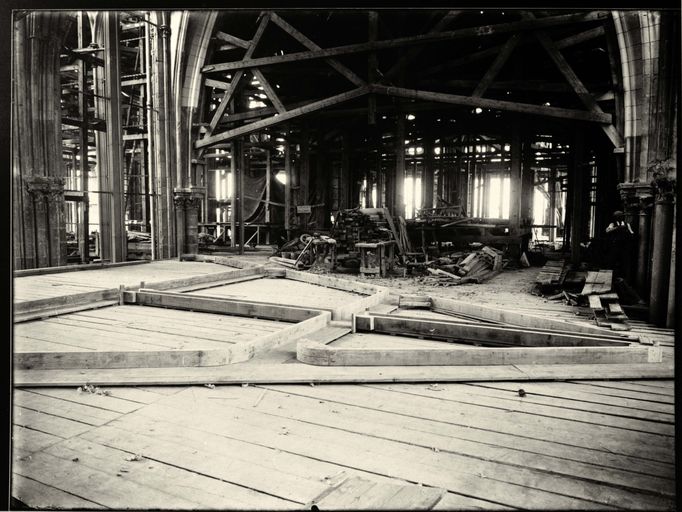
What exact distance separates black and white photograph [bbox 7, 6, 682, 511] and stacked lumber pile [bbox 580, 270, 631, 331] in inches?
2.2

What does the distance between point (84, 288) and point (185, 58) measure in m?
8.97

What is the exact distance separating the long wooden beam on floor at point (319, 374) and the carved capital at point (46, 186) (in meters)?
8.98

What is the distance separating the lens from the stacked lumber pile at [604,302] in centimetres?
616

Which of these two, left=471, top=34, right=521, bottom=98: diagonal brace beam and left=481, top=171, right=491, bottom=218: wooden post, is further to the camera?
left=481, top=171, right=491, bottom=218: wooden post

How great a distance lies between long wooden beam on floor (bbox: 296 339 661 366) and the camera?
374 cm

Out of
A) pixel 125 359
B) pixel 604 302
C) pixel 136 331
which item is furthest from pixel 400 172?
pixel 125 359

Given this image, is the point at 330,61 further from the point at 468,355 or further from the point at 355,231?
the point at 468,355

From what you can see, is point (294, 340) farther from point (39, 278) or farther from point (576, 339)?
point (39, 278)

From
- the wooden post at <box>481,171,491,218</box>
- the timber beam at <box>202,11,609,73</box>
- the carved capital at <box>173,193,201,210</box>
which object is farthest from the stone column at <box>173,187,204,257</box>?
the wooden post at <box>481,171,491,218</box>

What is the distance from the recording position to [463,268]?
11.2 meters

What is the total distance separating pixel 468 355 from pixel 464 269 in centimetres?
759

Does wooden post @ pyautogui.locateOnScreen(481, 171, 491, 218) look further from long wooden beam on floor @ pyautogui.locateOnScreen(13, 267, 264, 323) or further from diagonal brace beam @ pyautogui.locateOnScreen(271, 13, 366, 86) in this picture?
long wooden beam on floor @ pyautogui.locateOnScreen(13, 267, 264, 323)

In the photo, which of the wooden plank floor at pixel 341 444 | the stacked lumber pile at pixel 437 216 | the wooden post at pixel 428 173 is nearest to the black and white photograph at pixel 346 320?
the wooden plank floor at pixel 341 444

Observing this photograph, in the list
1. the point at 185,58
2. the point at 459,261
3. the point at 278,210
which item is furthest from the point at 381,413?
the point at 278,210
